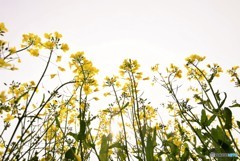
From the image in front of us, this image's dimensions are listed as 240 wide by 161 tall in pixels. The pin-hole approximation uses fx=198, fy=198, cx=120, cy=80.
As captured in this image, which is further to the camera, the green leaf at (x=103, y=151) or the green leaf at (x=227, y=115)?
the green leaf at (x=227, y=115)

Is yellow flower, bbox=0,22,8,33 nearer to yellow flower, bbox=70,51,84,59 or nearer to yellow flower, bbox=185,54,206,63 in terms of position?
yellow flower, bbox=70,51,84,59

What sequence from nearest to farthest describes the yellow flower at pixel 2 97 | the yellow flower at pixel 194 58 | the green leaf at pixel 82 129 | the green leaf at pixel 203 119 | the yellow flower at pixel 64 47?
the green leaf at pixel 82 129 → the yellow flower at pixel 2 97 → the green leaf at pixel 203 119 → the yellow flower at pixel 64 47 → the yellow flower at pixel 194 58

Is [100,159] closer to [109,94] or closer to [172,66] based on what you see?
[109,94]

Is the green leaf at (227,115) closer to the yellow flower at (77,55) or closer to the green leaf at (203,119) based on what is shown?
the green leaf at (203,119)

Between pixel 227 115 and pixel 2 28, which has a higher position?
pixel 2 28

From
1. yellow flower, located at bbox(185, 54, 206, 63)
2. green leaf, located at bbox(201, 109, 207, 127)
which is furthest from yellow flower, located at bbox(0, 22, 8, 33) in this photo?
yellow flower, located at bbox(185, 54, 206, 63)

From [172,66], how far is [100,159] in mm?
3407

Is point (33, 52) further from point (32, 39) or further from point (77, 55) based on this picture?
point (77, 55)

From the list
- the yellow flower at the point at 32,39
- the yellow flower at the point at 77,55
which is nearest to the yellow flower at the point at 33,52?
the yellow flower at the point at 32,39

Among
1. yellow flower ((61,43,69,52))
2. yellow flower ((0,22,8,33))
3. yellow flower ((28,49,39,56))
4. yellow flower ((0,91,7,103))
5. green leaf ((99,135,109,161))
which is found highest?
yellow flower ((61,43,69,52))

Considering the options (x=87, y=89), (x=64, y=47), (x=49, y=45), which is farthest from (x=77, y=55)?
(x=87, y=89)

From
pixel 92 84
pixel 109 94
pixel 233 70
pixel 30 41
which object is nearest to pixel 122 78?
pixel 109 94

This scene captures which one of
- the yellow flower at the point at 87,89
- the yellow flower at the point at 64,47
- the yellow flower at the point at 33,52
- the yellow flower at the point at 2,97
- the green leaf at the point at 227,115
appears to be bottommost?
the green leaf at the point at 227,115

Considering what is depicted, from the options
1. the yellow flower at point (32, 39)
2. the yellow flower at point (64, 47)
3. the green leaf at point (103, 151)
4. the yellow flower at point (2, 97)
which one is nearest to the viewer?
the green leaf at point (103, 151)
